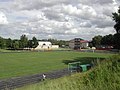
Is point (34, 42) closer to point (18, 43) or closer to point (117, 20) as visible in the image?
point (18, 43)

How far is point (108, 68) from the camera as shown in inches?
288

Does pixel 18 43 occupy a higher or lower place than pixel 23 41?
lower

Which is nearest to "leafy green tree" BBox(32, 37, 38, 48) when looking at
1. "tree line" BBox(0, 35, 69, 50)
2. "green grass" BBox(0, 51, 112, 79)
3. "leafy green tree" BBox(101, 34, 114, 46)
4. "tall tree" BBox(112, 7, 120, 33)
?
"tree line" BBox(0, 35, 69, 50)

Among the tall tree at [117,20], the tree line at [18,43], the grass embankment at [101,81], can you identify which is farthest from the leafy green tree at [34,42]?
the grass embankment at [101,81]

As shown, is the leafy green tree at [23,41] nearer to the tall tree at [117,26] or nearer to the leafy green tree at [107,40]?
the leafy green tree at [107,40]

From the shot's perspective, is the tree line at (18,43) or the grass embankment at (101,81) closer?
the grass embankment at (101,81)

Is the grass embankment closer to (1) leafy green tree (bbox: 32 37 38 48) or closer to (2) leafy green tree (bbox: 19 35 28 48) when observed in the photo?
(2) leafy green tree (bbox: 19 35 28 48)

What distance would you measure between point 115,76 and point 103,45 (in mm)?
183815

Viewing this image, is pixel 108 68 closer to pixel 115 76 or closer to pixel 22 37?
pixel 115 76

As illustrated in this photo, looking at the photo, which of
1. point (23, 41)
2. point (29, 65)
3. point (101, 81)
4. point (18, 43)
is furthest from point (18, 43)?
point (101, 81)

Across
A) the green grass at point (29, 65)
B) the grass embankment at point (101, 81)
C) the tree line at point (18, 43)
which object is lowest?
the green grass at point (29, 65)

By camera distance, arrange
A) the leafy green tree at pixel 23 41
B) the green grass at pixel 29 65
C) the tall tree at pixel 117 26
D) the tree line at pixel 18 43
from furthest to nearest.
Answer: the leafy green tree at pixel 23 41 < the tree line at pixel 18 43 < the tall tree at pixel 117 26 < the green grass at pixel 29 65

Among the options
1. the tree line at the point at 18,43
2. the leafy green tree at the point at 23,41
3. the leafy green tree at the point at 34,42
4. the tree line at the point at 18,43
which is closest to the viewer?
the tree line at the point at 18,43

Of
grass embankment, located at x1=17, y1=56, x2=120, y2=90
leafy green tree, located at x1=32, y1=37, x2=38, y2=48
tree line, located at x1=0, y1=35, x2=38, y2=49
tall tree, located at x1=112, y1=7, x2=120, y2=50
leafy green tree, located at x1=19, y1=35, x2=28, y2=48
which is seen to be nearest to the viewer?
grass embankment, located at x1=17, y1=56, x2=120, y2=90
